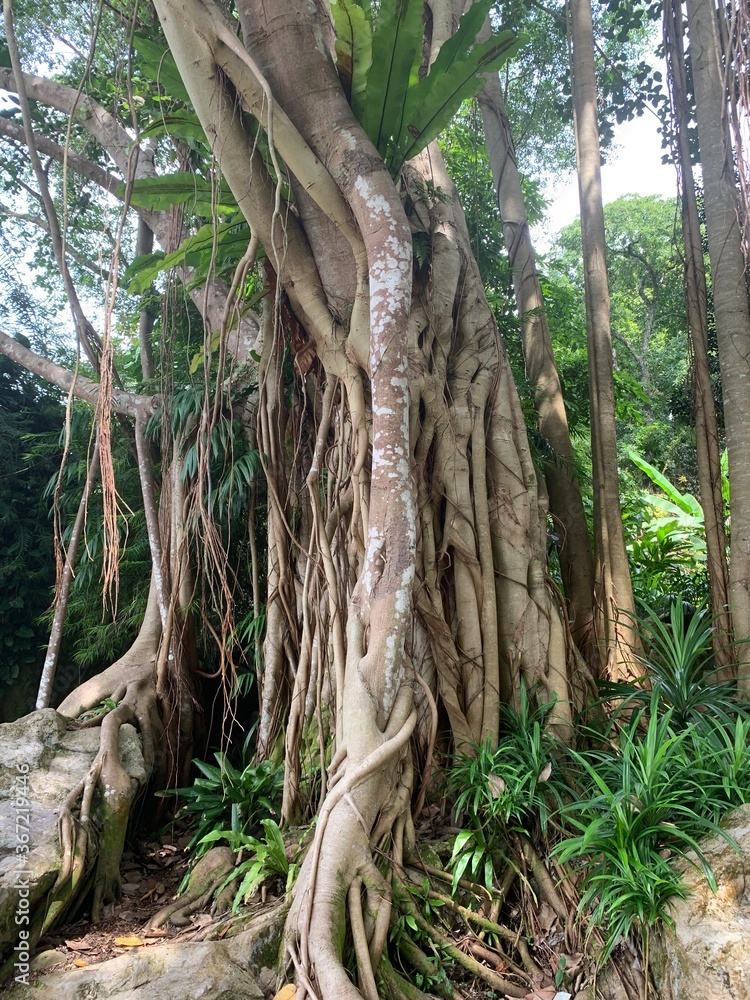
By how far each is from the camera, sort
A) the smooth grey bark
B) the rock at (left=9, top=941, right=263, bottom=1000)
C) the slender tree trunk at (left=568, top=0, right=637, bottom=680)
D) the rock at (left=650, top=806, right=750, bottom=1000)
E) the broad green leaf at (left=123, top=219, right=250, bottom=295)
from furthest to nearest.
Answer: the smooth grey bark
the slender tree trunk at (left=568, top=0, right=637, bottom=680)
the broad green leaf at (left=123, top=219, right=250, bottom=295)
the rock at (left=9, top=941, right=263, bottom=1000)
the rock at (left=650, top=806, right=750, bottom=1000)

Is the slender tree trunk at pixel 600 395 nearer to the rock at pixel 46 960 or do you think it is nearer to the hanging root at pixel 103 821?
the hanging root at pixel 103 821

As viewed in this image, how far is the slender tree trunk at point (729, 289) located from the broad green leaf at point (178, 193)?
7.46 ft

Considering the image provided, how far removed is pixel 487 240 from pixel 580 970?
4869mm

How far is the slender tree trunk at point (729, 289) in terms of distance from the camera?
3348mm

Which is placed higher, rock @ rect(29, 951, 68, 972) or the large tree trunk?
the large tree trunk

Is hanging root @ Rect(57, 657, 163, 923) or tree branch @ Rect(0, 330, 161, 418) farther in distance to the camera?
tree branch @ Rect(0, 330, 161, 418)

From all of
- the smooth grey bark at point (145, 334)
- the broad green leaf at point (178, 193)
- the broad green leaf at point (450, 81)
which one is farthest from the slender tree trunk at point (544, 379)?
the smooth grey bark at point (145, 334)

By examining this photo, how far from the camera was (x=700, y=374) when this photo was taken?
3.93 meters

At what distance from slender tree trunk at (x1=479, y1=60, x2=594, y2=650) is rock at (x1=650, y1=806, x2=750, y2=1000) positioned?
1829 millimetres

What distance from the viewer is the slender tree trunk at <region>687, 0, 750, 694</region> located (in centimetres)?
335

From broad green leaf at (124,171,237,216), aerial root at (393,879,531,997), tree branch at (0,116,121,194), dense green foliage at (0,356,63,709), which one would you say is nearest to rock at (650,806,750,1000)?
aerial root at (393,879,531,997)

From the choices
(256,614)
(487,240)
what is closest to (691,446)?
(487,240)

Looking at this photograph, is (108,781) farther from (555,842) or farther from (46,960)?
(555,842)

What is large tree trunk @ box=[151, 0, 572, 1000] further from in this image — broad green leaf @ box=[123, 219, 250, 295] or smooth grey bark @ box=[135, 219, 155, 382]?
smooth grey bark @ box=[135, 219, 155, 382]
